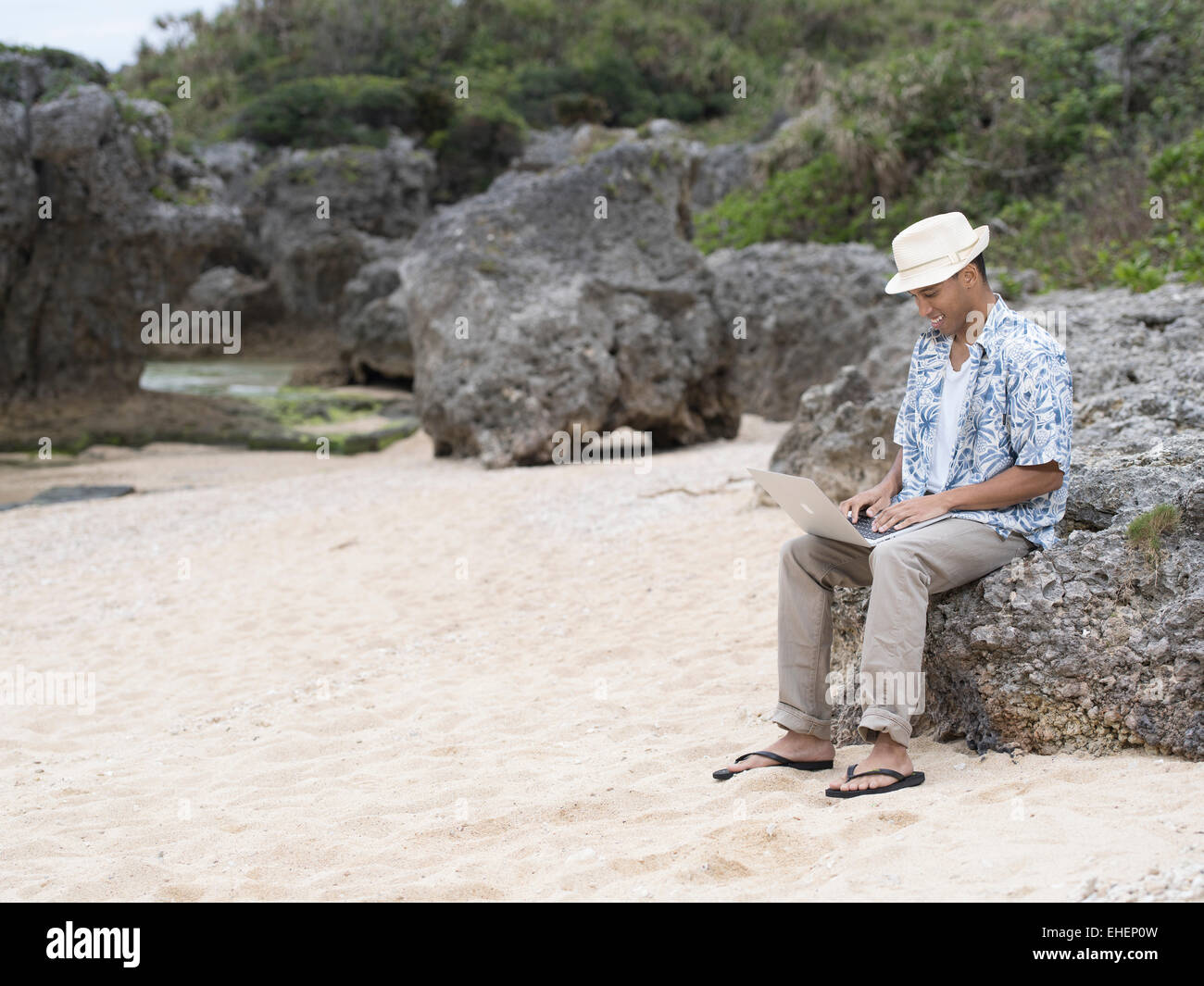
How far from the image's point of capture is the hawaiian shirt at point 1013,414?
10.4ft

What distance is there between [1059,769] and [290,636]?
162 inches

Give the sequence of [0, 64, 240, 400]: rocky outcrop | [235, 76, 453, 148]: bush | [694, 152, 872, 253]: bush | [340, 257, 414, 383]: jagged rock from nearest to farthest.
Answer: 1. [0, 64, 240, 400]: rocky outcrop
2. [694, 152, 872, 253]: bush
3. [340, 257, 414, 383]: jagged rock
4. [235, 76, 453, 148]: bush

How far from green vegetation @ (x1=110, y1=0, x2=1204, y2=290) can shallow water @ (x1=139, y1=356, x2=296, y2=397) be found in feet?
20.8

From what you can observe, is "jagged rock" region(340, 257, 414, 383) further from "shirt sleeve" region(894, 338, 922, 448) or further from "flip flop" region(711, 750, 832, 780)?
"flip flop" region(711, 750, 832, 780)

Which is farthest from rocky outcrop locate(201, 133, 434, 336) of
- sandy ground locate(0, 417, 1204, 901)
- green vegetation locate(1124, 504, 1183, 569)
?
green vegetation locate(1124, 504, 1183, 569)

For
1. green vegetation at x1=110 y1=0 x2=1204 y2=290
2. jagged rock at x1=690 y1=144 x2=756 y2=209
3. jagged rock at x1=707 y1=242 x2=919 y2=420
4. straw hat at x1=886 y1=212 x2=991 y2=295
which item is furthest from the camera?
jagged rock at x1=690 y1=144 x2=756 y2=209

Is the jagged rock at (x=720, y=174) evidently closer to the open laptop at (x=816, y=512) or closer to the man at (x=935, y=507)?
the man at (x=935, y=507)

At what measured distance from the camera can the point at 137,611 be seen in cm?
654

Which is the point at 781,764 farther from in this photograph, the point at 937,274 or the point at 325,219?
the point at 325,219

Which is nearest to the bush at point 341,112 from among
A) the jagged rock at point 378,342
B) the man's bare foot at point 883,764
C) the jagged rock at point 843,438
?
the jagged rock at point 378,342

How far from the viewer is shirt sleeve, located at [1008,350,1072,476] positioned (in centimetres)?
316

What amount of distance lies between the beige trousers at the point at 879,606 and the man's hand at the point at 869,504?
0.85 ft
